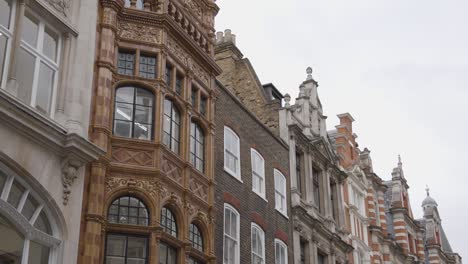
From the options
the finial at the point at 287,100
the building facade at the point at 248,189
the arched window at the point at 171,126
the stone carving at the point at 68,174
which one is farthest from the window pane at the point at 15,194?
the finial at the point at 287,100

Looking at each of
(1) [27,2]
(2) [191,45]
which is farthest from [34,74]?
(2) [191,45]

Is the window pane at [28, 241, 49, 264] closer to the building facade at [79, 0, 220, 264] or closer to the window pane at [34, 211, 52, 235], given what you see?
the window pane at [34, 211, 52, 235]

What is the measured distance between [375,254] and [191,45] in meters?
23.1

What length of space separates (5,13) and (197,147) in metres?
8.60

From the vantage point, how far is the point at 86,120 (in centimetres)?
2080

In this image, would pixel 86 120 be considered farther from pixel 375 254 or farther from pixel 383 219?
pixel 383 219

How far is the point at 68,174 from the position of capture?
19.4 meters

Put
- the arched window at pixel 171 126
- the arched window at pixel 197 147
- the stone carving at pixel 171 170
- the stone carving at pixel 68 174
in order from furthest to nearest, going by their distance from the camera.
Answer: the arched window at pixel 197 147 → the arched window at pixel 171 126 → the stone carving at pixel 171 170 → the stone carving at pixel 68 174

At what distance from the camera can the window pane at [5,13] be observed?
18.8 meters

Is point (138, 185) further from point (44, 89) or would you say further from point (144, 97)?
point (44, 89)

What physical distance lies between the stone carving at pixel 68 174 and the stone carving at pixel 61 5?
4.27 metres

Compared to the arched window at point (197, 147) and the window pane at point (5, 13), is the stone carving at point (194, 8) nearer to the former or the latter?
the arched window at point (197, 147)

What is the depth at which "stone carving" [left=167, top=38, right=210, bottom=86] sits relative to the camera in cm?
2473

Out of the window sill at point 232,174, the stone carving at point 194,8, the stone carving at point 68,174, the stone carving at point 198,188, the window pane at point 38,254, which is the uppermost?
the stone carving at point 194,8
